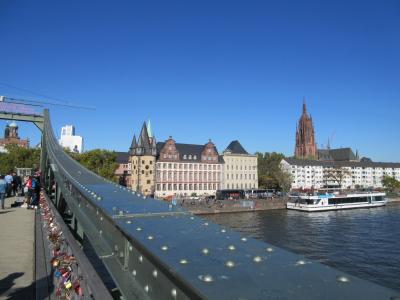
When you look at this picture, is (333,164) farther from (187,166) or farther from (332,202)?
(187,166)

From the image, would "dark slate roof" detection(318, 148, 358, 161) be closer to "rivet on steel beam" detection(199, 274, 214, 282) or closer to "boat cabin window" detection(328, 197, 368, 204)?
"boat cabin window" detection(328, 197, 368, 204)

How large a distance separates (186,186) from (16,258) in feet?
258

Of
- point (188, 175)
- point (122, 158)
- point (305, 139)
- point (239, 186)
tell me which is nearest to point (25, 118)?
point (188, 175)

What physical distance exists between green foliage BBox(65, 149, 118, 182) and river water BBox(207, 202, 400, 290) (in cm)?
3114

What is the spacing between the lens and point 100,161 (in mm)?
→ 73938

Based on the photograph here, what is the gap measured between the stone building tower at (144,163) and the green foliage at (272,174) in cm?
3529

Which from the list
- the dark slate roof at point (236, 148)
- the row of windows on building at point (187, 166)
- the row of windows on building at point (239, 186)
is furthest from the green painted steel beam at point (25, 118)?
the dark slate roof at point (236, 148)

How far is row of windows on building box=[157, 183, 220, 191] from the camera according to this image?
8194cm

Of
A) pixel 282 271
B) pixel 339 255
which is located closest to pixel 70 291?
pixel 282 271

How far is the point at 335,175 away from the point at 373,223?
8989 cm

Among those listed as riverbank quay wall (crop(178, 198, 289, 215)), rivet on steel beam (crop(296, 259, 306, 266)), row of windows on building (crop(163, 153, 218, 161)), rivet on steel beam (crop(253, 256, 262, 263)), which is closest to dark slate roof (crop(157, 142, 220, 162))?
row of windows on building (crop(163, 153, 218, 161))

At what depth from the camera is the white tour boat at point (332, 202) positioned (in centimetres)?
6781

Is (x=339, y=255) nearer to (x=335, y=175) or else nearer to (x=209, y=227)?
(x=209, y=227)

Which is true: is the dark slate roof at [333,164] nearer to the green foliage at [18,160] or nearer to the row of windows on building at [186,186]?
the row of windows on building at [186,186]
